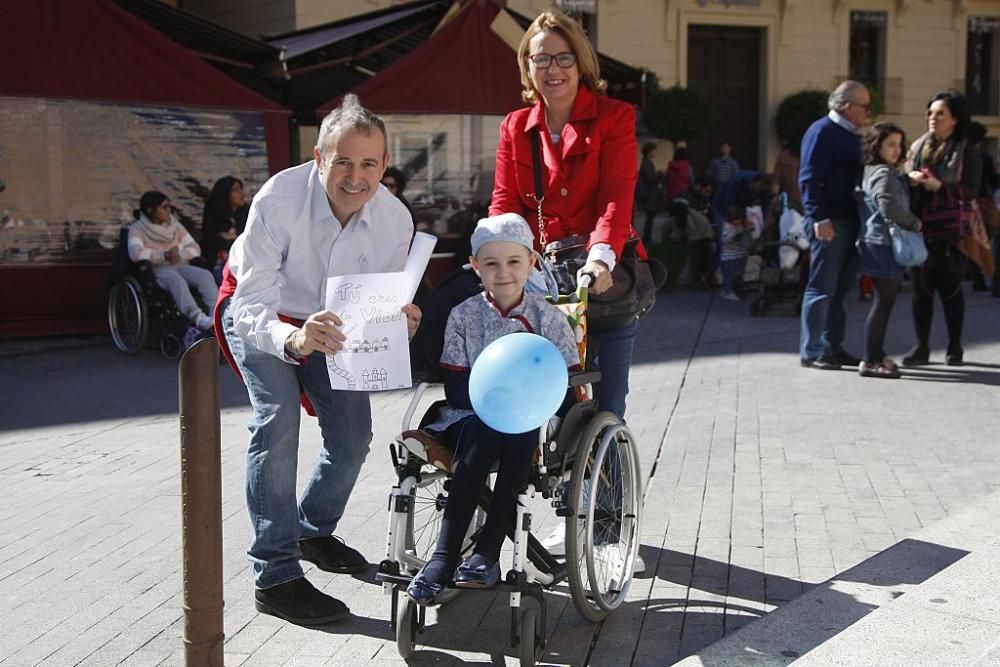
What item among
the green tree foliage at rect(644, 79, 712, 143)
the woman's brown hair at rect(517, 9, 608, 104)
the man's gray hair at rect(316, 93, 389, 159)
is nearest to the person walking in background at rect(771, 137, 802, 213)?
the green tree foliage at rect(644, 79, 712, 143)

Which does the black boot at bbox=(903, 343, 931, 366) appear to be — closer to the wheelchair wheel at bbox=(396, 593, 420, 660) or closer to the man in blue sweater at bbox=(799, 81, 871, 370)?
the man in blue sweater at bbox=(799, 81, 871, 370)

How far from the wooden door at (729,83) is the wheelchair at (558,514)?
21300mm

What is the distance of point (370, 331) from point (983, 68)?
91.3 feet

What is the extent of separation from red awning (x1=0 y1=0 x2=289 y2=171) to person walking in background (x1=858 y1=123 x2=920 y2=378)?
20.1 feet

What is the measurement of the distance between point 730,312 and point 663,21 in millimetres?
12793

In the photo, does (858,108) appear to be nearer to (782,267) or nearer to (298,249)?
(782,267)

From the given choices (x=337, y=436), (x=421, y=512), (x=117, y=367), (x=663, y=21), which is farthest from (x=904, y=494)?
(x=663, y=21)

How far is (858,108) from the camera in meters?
9.02

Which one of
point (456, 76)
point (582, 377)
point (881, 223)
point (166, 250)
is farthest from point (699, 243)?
point (582, 377)

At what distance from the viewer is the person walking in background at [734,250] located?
14.2 m

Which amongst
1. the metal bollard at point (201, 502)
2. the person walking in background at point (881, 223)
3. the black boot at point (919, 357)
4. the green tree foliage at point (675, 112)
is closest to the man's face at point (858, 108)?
the person walking in background at point (881, 223)

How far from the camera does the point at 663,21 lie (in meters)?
24.4

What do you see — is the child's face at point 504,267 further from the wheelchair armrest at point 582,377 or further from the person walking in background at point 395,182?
the person walking in background at point 395,182

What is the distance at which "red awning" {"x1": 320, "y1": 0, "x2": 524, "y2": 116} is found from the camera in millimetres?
12625
